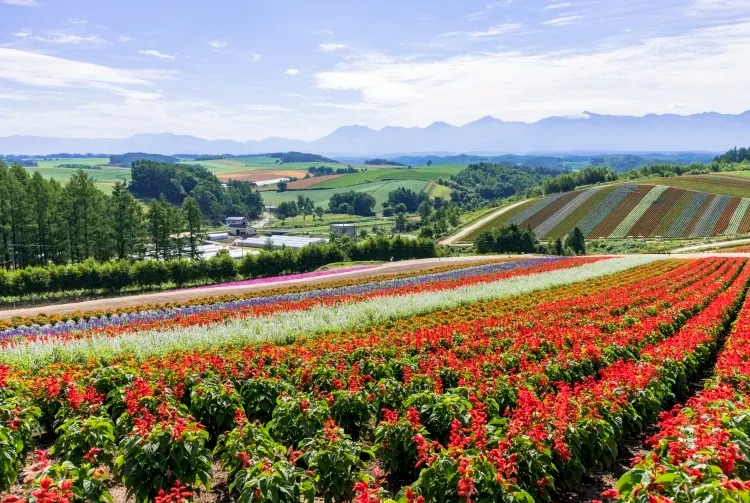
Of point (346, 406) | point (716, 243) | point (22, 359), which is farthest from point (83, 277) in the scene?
point (716, 243)

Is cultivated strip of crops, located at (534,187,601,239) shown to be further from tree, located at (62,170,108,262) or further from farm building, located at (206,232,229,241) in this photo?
farm building, located at (206,232,229,241)

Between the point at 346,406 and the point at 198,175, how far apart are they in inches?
7630

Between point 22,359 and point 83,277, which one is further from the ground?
point 22,359

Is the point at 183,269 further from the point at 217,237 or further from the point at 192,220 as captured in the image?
the point at 217,237

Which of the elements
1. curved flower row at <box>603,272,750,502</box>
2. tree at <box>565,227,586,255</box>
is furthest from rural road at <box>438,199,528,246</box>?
curved flower row at <box>603,272,750,502</box>

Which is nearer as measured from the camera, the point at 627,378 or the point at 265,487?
the point at 265,487

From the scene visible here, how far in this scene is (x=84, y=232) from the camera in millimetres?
63406

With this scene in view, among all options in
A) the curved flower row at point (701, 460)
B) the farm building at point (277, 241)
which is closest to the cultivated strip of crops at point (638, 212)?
the farm building at point (277, 241)

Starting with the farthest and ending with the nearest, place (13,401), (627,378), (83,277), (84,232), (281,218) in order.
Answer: (281,218), (84,232), (83,277), (627,378), (13,401)

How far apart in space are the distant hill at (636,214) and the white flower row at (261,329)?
214 ft

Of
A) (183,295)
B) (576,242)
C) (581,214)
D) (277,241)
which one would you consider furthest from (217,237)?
(183,295)

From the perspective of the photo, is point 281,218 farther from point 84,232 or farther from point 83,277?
point 83,277

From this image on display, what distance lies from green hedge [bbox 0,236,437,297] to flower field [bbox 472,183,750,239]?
36.1 meters

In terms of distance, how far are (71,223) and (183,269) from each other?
65.3ft
